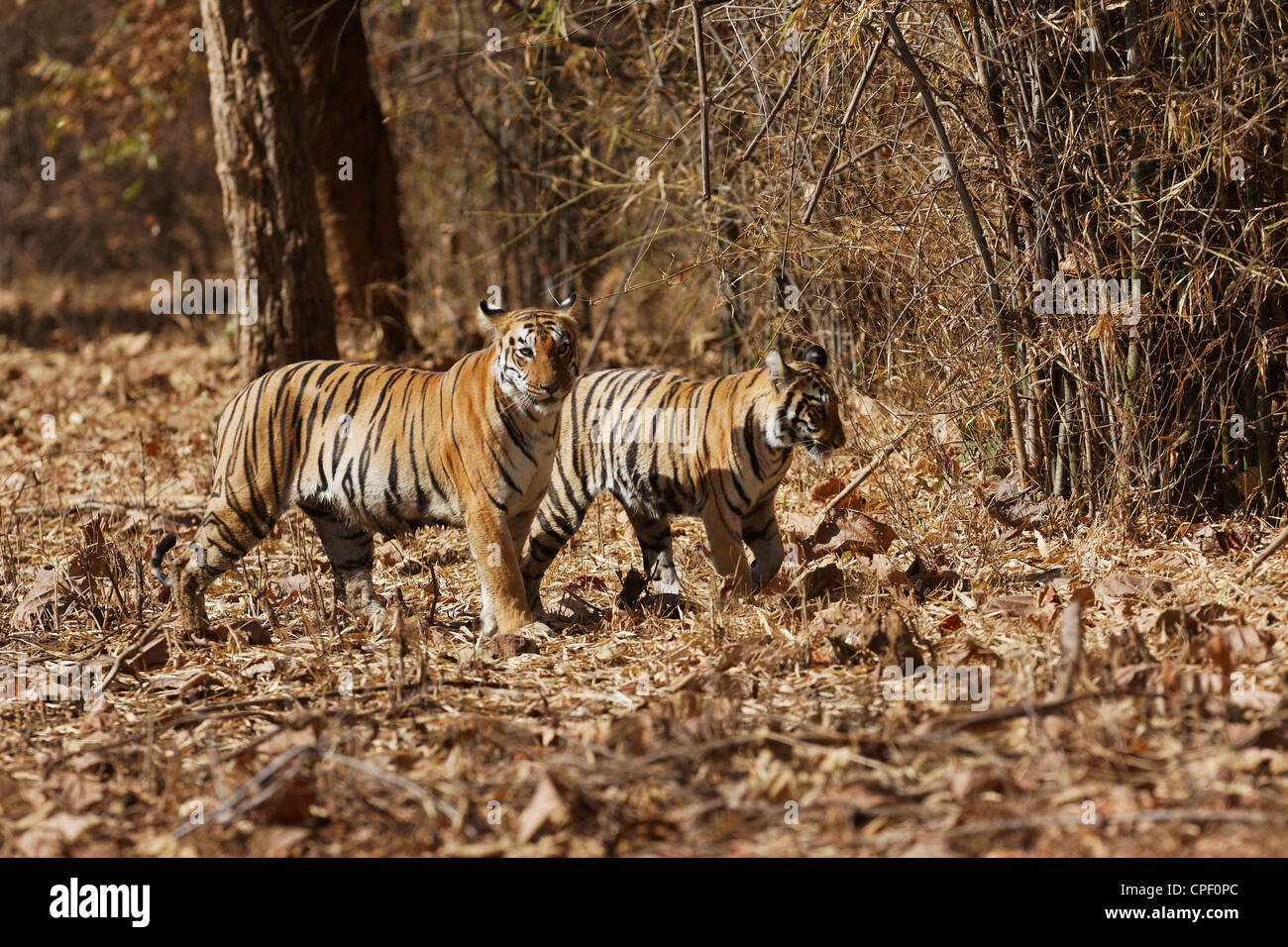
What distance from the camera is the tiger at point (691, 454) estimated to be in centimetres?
491

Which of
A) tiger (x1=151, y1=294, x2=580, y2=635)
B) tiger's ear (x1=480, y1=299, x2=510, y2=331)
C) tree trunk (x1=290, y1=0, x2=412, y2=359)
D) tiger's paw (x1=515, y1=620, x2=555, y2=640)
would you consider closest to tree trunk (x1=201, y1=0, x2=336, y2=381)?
tree trunk (x1=290, y1=0, x2=412, y2=359)

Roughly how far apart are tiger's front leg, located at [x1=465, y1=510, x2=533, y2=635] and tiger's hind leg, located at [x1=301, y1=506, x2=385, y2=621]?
2.07ft

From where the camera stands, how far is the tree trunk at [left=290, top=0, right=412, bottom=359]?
9742mm

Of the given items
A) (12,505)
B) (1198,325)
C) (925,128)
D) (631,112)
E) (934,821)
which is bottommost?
(934,821)

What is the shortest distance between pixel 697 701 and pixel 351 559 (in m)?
2.08

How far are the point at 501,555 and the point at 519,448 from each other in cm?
37

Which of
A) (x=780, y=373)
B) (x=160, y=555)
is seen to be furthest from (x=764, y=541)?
(x=160, y=555)

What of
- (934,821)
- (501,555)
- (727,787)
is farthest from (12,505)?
(934,821)

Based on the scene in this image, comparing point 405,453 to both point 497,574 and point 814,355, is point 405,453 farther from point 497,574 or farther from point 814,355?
point 814,355

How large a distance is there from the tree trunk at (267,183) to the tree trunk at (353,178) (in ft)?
5.78

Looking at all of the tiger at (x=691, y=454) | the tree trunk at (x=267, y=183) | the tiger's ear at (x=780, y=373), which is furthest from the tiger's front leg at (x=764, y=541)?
the tree trunk at (x=267, y=183)

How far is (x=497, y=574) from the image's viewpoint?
4.60 metres

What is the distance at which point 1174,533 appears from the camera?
496 cm

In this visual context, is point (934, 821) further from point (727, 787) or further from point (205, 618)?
point (205, 618)
